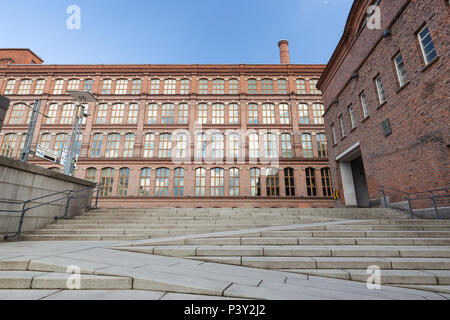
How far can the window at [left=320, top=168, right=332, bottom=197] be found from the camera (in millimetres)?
22562

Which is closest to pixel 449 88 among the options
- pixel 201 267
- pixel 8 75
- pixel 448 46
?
pixel 448 46

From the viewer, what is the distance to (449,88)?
7508 millimetres

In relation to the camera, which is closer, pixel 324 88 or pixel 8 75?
pixel 324 88

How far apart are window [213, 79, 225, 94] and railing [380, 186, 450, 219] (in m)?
20.2

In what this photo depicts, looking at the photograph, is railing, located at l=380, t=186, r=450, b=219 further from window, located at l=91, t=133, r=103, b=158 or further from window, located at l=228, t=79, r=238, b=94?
window, located at l=91, t=133, r=103, b=158

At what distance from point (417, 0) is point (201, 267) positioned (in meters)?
12.6

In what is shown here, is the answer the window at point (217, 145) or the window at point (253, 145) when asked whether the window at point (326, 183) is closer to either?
the window at point (253, 145)

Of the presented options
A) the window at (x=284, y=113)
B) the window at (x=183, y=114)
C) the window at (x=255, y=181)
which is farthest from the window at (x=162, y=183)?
the window at (x=284, y=113)

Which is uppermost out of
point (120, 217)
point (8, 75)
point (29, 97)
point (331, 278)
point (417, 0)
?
point (8, 75)

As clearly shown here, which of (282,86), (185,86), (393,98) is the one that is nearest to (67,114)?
(185,86)

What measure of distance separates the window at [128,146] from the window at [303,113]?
19169 millimetres

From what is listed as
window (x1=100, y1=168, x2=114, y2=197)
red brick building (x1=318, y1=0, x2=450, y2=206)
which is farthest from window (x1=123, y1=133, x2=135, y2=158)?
red brick building (x1=318, y1=0, x2=450, y2=206)

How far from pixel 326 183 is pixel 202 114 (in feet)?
51.0
